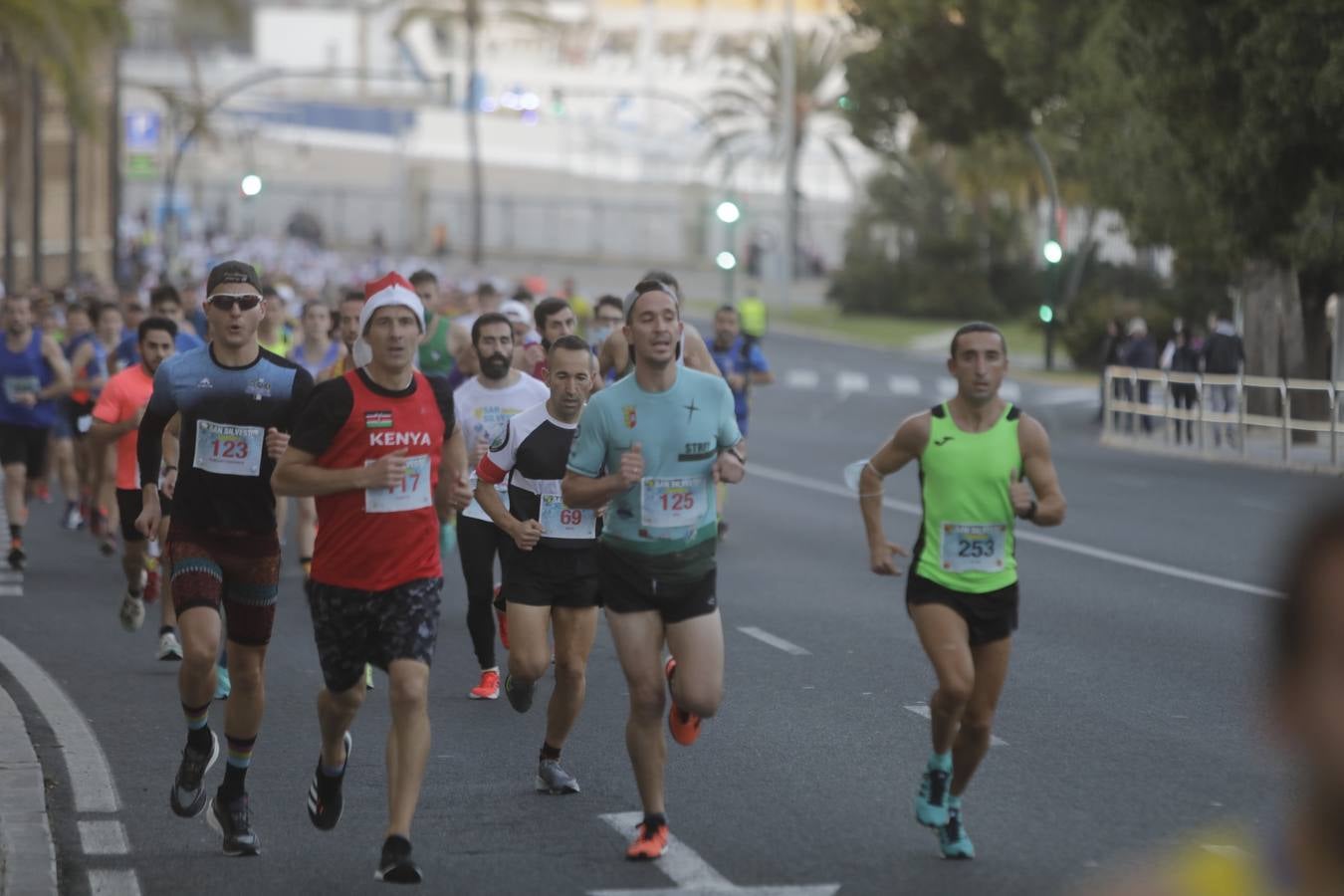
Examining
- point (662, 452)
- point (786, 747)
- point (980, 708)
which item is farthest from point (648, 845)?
point (786, 747)

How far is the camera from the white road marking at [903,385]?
4778cm

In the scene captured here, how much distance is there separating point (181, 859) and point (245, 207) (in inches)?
4233

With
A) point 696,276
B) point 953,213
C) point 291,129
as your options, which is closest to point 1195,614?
point 953,213

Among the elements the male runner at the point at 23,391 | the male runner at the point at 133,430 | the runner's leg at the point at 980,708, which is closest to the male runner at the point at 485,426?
the male runner at the point at 133,430

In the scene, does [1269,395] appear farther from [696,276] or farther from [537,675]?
[696,276]

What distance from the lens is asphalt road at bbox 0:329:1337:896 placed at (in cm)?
754

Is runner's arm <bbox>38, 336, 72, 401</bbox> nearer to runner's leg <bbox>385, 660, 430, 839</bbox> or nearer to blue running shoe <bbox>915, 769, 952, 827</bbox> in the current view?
runner's leg <bbox>385, 660, 430, 839</bbox>

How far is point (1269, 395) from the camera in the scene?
31.3 metres

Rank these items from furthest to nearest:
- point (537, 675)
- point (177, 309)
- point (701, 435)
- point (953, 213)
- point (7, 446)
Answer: point (953, 213) < point (7, 446) < point (177, 309) < point (537, 675) < point (701, 435)

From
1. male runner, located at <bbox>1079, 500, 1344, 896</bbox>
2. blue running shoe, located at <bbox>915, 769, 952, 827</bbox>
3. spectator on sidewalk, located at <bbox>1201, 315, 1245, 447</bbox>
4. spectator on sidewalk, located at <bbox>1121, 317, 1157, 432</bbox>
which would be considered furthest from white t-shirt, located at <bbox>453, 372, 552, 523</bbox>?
spectator on sidewalk, located at <bbox>1121, 317, 1157, 432</bbox>

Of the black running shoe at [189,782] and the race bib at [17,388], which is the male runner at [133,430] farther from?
the race bib at [17,388]

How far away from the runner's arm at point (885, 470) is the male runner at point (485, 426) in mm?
2854

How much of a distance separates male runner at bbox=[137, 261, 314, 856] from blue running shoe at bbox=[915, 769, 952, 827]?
227cm

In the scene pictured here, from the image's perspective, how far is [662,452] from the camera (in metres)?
7.52
